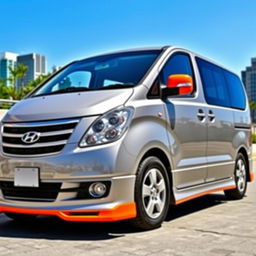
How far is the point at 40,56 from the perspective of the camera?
212 feet

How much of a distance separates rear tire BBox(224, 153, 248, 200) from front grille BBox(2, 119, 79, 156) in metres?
3.33

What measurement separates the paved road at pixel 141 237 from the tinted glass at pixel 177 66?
1.60 meters

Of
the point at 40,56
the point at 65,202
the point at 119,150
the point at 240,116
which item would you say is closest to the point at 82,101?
the point at 119,150

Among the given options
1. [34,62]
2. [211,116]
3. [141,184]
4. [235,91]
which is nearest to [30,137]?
[141,184]

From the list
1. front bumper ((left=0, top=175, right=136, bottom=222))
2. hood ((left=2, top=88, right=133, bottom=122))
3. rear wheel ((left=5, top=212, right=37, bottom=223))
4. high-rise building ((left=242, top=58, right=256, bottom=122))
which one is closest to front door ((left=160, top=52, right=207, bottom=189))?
hood ((left=2, top=88, right=133, bottom=122))

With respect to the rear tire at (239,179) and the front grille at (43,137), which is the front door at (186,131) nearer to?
the front grille at (43,137)

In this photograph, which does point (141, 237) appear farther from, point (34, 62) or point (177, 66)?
point (34, 62)

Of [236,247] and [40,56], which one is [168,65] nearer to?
[236,247]

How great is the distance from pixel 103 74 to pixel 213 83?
1.69 metres

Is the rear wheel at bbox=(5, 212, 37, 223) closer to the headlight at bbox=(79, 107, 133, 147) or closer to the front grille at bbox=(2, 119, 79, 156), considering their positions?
the front grille at bbox=(2, 119, 79, 156)

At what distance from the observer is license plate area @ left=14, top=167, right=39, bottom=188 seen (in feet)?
13.6

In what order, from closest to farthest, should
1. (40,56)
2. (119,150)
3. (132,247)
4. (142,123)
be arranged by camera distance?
(132,247) < (119,150) < (142,123) < (40,56)

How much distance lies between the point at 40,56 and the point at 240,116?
197 ft

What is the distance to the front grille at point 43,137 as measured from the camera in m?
4.11
